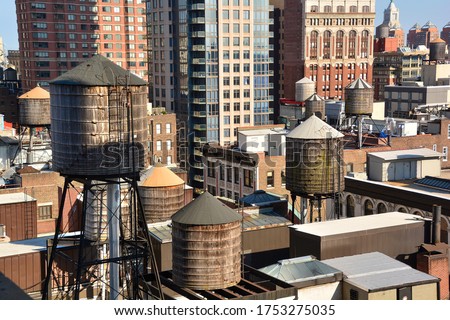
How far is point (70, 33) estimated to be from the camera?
5940 inches

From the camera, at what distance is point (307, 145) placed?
Answer: 43.2m

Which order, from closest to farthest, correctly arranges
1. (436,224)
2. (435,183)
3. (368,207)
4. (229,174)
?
(436,224)
(435,183)
(368,207)
(229,174)

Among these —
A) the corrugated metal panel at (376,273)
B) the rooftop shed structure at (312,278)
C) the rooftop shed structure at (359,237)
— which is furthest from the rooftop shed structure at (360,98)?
the rooftop shed structure at (312,278)

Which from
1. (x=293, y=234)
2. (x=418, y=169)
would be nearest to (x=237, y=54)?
(x=418, y=169)

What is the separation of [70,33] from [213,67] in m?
51.0

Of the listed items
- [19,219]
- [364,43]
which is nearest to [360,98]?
[19,219]

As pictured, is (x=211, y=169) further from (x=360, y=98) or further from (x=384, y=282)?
(x=384, y=282)

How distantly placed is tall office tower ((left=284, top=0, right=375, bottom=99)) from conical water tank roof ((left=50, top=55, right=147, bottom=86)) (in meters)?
116

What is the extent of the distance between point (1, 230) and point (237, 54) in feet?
248

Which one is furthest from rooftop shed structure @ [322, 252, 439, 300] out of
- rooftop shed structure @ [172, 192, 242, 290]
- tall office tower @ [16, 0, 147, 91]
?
tall office tower @ [16, 0, 147, 91]

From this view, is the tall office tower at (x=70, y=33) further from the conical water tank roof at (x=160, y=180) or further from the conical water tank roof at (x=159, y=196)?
the conical water tank roof at (x=159, y=196)

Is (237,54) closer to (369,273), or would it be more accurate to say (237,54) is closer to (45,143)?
(45,143)

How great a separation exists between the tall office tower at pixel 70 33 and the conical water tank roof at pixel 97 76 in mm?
119894

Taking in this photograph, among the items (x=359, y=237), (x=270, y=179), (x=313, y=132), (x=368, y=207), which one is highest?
(x=313, y=132)
